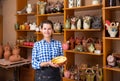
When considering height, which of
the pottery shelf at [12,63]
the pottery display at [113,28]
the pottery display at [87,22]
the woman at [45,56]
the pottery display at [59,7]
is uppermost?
the pottery display at [59,7]

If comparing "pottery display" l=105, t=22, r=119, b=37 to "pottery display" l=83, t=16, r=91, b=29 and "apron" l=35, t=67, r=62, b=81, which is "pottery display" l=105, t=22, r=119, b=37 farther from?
"apron" l=35, t=67, r=62, b=81

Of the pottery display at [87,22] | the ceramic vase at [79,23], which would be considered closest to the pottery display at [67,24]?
the ceramic vase at [79,23]

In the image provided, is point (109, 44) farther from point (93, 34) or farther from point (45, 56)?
point (45, 56)

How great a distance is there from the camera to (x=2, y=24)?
447cm

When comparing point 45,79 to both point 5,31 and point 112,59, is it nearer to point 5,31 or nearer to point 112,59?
point 112,59

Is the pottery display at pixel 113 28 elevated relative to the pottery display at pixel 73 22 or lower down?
lower down

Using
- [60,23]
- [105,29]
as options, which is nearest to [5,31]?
[60,23]

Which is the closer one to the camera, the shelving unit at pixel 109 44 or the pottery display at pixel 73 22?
the shelving unit at pixel 109 44

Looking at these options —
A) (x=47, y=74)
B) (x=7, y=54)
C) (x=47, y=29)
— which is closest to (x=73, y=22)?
(x=47, y=29)

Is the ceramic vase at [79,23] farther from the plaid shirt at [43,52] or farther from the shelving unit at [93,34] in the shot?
the plaid shirt at [43,52]

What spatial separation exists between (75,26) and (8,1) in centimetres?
213

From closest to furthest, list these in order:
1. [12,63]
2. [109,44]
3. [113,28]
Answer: [113,28] < [109,44] < [12,63]

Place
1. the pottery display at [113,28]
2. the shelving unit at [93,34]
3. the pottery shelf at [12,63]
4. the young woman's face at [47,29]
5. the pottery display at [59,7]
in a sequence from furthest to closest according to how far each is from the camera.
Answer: the pottery shelf at [12,63], the pottery display at [59,7], the shelving unit at [93,34], the pottery display at [113,28], the young woman's face at [47,29]

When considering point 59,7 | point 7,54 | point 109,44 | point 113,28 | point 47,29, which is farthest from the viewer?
point 7,54
